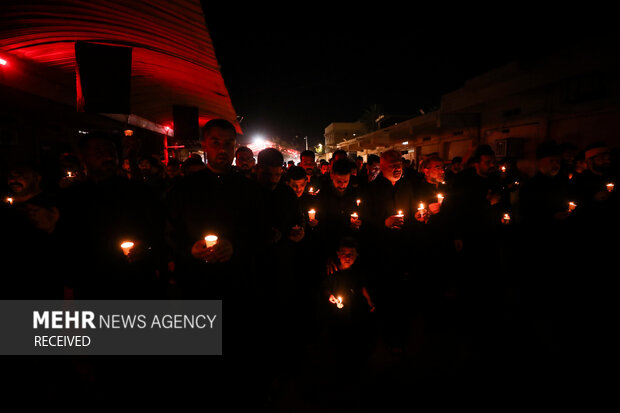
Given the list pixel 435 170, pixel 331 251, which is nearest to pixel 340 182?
pixel 331 251

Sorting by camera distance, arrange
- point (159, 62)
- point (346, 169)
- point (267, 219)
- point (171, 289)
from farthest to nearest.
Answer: point (171, 289) → point (159, 62) → point (346, 169) → point (267, 219)

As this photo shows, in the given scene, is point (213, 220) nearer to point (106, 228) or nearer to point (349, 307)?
point (106, 228)

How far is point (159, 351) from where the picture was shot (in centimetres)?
273

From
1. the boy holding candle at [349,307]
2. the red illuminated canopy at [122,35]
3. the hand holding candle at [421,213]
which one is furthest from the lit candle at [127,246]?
the hand holding candle at [421,213]

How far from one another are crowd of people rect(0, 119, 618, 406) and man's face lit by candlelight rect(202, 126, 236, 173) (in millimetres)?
12

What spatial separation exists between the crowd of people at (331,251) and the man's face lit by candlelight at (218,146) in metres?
0.01

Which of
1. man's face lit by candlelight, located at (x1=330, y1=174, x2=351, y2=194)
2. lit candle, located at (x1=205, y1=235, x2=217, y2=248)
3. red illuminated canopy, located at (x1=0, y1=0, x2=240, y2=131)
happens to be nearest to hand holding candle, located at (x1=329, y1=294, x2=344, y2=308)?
man's face lit by candlelight, located at (x1=330, y1=174, x2=351, y2=194)

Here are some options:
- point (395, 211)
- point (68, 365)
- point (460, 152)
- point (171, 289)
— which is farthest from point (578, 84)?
point (68, 365)

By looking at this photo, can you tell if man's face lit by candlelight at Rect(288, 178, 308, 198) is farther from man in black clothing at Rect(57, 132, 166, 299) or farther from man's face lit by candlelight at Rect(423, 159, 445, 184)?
man's face lit by candlelight at Rect(423, 159, 445, 184)

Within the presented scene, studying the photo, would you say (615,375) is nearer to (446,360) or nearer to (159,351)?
(446,360)

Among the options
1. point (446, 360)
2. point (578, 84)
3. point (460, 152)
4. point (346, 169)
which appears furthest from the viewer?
point (460, 152)

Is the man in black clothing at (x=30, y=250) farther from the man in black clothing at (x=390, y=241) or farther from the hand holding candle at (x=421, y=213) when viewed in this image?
the hand holding candle at (x=421, y=213)

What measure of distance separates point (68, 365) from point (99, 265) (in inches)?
46.4

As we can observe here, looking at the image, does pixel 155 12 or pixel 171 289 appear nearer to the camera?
pixel 155 12
